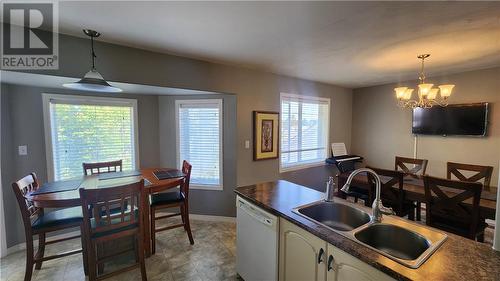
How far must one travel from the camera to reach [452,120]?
3486mm

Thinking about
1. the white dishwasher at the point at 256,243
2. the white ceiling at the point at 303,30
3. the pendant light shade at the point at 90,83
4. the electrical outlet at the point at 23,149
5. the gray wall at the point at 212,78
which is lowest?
the white dishwasher at the point at 256,243

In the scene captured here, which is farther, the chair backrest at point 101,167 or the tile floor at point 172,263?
the chair backrest at point 101,167

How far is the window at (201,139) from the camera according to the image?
3346mm

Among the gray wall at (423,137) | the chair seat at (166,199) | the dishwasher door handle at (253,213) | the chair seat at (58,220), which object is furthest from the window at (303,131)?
the chair seat at (58,220)

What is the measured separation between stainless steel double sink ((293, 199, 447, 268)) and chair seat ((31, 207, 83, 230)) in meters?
2.13

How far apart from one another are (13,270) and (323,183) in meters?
4.64

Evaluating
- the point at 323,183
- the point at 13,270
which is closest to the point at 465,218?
the point at 323,183

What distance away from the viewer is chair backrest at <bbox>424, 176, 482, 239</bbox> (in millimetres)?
1923

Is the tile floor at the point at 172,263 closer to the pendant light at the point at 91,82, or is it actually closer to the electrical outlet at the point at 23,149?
the electrical outlet at the point at 23,149

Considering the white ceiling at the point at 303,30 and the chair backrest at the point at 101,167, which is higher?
the white ceiling at the point at 303,30

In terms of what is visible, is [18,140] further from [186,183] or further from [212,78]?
[212,78]

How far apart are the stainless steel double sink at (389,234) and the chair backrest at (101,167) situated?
264 centimetres

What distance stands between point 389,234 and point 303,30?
1.75 metres

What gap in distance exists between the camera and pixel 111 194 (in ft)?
5.99
